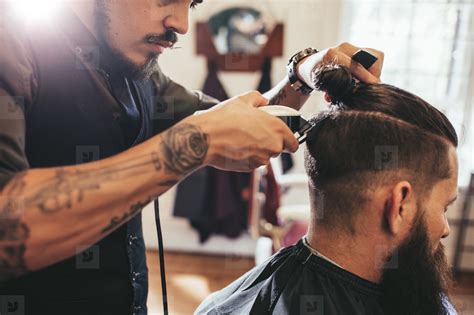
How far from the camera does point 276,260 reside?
43.0 inches

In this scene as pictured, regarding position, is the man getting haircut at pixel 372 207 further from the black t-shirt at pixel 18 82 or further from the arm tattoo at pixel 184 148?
the black t-shirt at pixel 18 82

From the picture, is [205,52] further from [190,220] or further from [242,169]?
[242,169]

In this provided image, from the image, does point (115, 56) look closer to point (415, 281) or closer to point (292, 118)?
point (292, 118)

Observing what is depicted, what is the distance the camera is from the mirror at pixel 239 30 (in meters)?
3.02

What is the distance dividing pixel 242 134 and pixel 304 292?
41 cm

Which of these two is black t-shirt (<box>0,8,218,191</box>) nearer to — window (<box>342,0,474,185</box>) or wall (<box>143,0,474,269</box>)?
wall (<box>143,0,474,269</box>)

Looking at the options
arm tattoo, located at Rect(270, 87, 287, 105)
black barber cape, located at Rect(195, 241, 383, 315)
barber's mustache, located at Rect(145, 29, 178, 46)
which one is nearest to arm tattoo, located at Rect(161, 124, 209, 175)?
barber's mustache, located at Rect(145, 29, 178, 46)

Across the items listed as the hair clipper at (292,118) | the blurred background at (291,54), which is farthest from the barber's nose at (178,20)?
the blurred background at (291,54)

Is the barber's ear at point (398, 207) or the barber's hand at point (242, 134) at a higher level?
the barber's hand at point (242, 134)

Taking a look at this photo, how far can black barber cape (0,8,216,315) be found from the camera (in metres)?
0.75

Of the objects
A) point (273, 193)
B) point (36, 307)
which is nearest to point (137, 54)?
point (36, 307)

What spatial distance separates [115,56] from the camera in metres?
0.98

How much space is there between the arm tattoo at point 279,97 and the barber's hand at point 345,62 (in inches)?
6.9

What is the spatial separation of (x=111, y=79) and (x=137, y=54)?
85 mm
